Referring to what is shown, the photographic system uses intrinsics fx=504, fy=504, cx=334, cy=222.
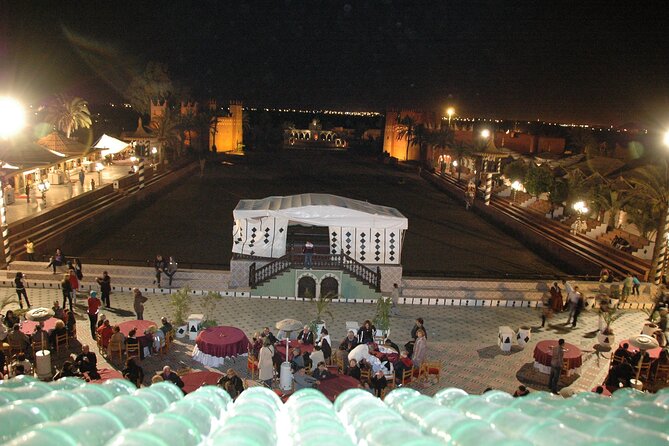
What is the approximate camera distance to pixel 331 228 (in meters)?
18.6

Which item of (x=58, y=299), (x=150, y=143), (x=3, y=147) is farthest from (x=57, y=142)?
(x=58, y=299)

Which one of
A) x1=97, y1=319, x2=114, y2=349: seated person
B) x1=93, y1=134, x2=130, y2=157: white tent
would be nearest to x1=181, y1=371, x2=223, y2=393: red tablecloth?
x1=97, y1=319, x2=114, y2=349: seated person

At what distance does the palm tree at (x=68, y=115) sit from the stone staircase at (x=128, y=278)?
32.0m

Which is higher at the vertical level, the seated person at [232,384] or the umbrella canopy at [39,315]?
the umbrella canopy at [39,315]

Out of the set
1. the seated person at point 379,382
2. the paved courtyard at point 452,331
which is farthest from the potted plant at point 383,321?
the seated person at point 379,382

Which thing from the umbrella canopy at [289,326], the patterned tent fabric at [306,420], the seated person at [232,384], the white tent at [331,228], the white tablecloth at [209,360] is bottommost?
the white tablecloth at [209,360]

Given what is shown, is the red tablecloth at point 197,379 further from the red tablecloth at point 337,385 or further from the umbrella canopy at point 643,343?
the umbrella canopy at point 643,343

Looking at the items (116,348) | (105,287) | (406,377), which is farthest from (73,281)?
(406,377)

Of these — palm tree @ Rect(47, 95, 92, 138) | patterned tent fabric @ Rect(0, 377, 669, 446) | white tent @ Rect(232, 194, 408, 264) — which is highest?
palm tree @ Rect(47, 95, 92, 138)

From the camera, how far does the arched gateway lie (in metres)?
18.0

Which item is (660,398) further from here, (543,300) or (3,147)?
(3,147)

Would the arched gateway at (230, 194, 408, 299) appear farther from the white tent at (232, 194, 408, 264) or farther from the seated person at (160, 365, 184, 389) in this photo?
the seated person at (160, 365, 184, 389)

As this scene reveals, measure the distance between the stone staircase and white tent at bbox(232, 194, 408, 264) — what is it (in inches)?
56.2

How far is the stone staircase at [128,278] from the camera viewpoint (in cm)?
1783
